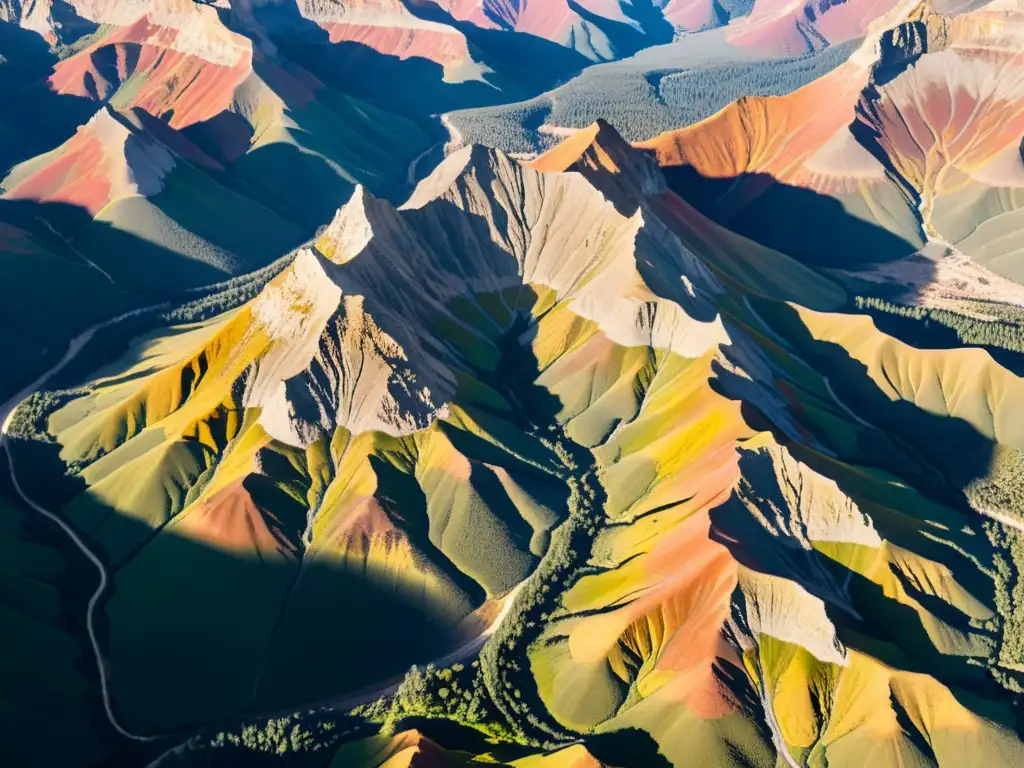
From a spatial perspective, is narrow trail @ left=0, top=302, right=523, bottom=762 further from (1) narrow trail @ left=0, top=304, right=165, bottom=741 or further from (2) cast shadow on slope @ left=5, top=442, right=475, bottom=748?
(2) cast shadow on slope @ left=5, top=442, right=475, bottom=748

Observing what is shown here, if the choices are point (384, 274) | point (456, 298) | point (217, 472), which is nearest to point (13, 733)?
point (217, 472)

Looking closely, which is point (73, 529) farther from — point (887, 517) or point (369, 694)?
point (887, 517)

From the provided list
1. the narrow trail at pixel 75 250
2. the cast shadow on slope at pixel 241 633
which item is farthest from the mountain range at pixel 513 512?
the narrow trail at pixel 75 250

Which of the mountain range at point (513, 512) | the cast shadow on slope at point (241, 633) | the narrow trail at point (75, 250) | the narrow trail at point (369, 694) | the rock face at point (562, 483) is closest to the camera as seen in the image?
the mountain range at point (513, 512)

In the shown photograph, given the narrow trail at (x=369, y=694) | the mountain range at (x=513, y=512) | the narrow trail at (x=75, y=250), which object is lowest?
the narrow trail at (x=75, y=250)

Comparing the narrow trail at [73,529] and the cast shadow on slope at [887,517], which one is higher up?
the cast shadow on slope at [887,517]

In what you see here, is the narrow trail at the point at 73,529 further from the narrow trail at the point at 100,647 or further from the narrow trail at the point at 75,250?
the narrow trail at the point at 75,250

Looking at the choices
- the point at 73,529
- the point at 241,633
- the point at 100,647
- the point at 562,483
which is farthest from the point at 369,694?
the point at 73,529

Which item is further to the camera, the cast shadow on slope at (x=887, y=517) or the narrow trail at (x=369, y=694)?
the cast shadow on slope at (x=887, y=517)

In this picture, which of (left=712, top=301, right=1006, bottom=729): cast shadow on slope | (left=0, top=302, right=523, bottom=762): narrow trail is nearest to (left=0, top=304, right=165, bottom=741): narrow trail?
(left=0, top=302, right=523, bottom=762): narrow trail

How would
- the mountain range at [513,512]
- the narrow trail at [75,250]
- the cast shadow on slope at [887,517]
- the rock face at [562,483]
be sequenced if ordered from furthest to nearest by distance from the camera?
the narrow trail at [75,250]
the cast shadow on slope at [887,517]
the rock face at [562,483]
the mountain range at [513,512]
